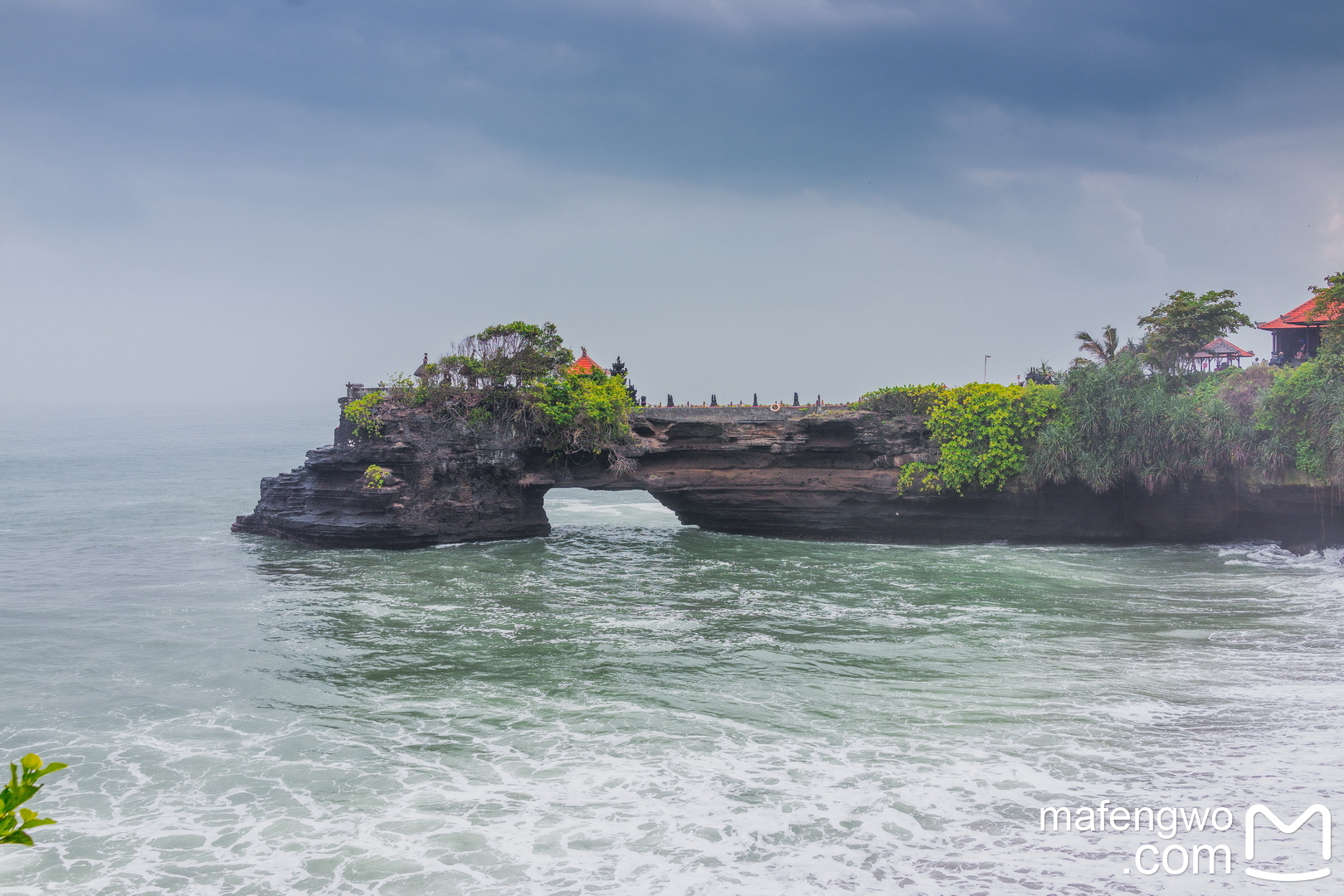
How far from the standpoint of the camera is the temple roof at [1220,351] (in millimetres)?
28469

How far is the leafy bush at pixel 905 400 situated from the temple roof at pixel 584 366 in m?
8.18

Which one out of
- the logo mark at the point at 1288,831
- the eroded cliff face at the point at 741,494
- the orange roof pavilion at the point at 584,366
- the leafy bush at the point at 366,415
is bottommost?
the logo mark at the point at 1288,831

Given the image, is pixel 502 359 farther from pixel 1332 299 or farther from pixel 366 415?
pixel 1332 299

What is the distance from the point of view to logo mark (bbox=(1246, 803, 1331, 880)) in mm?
6789

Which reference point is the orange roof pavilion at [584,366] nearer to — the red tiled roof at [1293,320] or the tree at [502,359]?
the tree at [502,359]

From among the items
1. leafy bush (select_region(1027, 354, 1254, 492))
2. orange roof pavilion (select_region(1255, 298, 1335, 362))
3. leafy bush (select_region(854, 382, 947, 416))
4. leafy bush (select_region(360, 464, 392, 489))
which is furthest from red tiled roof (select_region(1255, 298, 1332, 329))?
leafy bush (select_region(360, 464, 392, 489))

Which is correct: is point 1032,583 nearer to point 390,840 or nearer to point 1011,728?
point 1011,728

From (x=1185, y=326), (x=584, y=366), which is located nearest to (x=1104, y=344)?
(x=1185, y=326)

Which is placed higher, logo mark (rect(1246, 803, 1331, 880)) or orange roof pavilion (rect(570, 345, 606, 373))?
orange roof pavilion (rect(570, 345, 606, 373))

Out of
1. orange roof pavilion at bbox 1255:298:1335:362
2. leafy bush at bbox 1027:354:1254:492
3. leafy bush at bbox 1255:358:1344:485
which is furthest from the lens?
orange roof pavilion at bbox 1255:298:1335:362

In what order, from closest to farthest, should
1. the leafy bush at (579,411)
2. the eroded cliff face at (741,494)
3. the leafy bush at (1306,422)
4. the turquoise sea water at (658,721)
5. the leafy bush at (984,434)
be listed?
the turquoise sea water at (658,721) → the leafy bush at (1306,422) → the leafy bush at (984,434) → the eroded cliff face at (741,494) → the leafy bush at (579,411)

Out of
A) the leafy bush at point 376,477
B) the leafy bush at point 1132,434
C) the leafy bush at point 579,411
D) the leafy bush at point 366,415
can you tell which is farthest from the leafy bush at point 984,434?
the leafy bush at point 366,415

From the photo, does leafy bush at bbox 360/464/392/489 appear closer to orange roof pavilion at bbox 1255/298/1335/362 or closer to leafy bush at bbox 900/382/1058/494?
leafy bush at bbox 900/382/1058/494

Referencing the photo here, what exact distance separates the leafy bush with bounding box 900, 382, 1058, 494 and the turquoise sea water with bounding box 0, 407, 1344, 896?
3.57 metres
